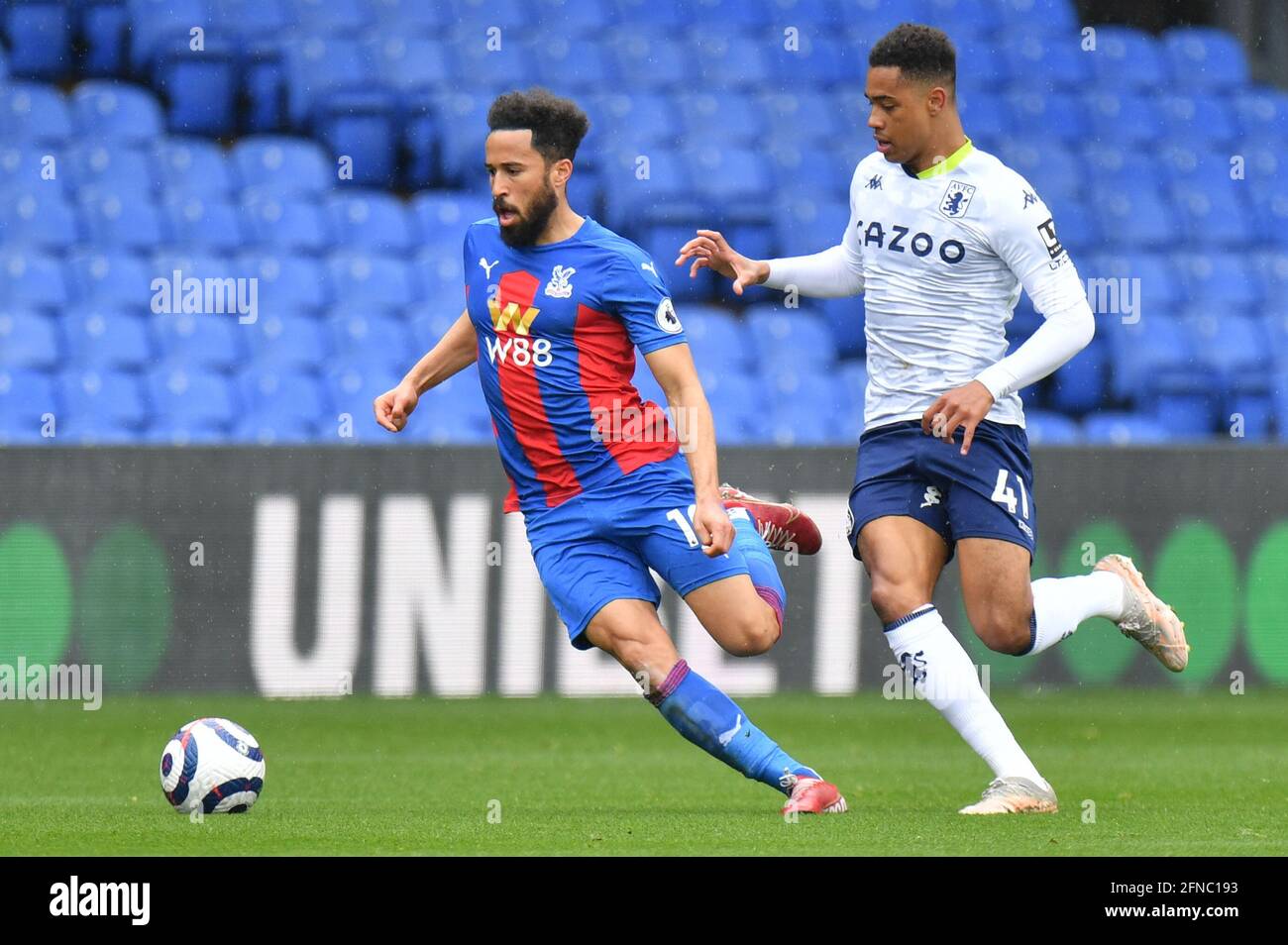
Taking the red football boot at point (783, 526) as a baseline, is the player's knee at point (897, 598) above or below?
below

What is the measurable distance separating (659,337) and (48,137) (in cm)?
878

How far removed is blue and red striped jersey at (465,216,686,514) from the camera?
611cm

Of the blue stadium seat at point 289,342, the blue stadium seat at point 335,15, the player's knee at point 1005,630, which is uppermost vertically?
the blue stadium seat at point 335,15

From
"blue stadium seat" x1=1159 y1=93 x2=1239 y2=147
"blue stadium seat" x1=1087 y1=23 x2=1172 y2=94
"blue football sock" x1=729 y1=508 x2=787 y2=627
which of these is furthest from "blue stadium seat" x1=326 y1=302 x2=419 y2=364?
"blue football sock" x1=729 y1=508 x2=787 y2=627

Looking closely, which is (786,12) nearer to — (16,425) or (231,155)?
(231,155)

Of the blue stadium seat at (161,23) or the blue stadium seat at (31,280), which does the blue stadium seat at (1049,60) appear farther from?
the blue stadium seat at (31,280)

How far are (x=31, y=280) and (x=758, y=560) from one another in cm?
784

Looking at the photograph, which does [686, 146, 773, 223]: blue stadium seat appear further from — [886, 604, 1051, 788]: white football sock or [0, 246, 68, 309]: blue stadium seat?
[886, 604, 1051, 788]: white football sock

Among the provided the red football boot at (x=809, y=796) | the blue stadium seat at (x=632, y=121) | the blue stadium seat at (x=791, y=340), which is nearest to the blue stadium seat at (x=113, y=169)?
the blue stadium seat at (x=632, y=121)

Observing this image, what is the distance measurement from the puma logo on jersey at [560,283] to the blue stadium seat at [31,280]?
293 inches

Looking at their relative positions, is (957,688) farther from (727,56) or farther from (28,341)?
(727,56)

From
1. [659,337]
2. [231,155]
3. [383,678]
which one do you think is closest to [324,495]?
[383,678]

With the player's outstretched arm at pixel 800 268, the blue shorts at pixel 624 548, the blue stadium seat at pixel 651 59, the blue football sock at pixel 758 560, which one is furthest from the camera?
the blue stadium seat at pixel 651 59

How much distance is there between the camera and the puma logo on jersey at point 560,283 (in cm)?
612
